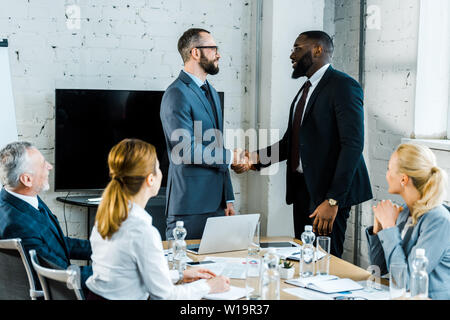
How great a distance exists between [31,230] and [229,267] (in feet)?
2.54

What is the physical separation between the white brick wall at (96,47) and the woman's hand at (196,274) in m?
2.16

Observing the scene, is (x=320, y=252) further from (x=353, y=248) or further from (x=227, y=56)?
(x=227, y=56)

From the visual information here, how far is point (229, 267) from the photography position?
2.30 metres

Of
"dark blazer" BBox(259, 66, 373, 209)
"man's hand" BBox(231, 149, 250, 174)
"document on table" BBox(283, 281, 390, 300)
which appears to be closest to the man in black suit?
"dark blazer" BBox(259, 66, 373, 209)

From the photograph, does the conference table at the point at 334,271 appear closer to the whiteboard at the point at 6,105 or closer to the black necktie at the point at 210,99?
the black necktie at the point at 210,99

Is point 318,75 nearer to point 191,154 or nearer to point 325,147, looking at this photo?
point 325,147

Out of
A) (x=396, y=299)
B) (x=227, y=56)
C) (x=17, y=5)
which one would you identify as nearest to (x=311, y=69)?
(x=227, y=56)

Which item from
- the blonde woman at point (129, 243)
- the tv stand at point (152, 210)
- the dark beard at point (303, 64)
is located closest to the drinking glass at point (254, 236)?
the blonde woman at point (129, 243)

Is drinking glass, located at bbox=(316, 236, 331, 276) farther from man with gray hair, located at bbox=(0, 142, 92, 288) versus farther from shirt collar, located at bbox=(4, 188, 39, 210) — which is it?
shirt collar, located at bbox=(4, 188, 39, 210)

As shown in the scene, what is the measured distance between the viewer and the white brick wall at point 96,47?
3850 mm

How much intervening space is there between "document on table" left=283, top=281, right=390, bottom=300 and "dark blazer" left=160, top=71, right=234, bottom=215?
1.15 m

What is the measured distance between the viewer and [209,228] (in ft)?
7.99
